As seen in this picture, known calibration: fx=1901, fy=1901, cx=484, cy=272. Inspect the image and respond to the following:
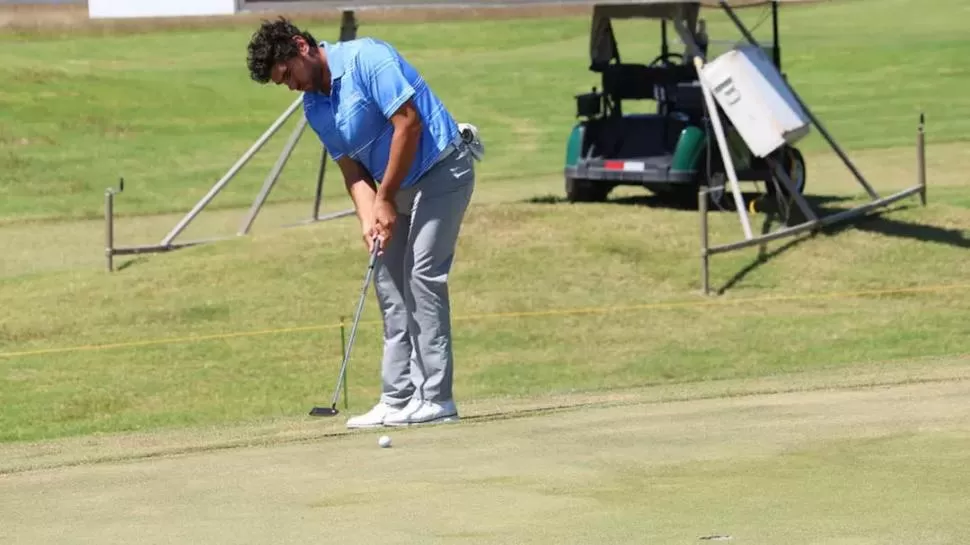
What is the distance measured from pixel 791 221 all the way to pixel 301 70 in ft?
38.3

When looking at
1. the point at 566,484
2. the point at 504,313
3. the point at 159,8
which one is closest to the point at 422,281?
the point at 566,484

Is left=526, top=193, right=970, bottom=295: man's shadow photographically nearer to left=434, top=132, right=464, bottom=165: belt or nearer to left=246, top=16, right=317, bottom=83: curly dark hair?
left=434, top=132, right=464, bottom=165: belt

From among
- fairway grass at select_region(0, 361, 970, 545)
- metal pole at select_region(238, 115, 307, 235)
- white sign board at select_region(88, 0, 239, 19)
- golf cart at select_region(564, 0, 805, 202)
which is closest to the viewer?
fairway grass at select_region(0, 361, 970, 545)

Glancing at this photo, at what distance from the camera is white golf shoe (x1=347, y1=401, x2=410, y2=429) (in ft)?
27.7

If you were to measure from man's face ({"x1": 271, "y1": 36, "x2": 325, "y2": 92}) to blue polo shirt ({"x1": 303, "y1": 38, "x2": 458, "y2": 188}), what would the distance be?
0.08m

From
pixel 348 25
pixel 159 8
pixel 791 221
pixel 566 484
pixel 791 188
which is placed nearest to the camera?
pixel 566 484

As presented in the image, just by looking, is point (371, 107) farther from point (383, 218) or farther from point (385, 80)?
point (383, 218)

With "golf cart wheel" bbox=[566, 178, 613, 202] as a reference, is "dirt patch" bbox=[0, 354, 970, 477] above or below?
above

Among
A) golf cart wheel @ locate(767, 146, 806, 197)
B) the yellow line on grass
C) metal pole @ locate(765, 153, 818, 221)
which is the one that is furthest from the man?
golf cart wheel @ locate(767, 146, 806, 197)

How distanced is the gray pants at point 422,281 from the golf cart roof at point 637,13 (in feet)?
32.4

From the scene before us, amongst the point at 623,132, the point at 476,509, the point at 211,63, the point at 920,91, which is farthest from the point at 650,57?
the point at 476,509

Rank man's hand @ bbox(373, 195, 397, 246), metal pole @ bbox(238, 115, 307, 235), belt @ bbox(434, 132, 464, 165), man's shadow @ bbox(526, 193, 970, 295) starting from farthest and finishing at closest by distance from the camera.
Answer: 1. metal pole @ bbox(238, 115, 307, 235)
2. man's shadow @ bbox(526, 193, 970, 295)
3. belt @ bbox(434, 132, 464, 165)
4. man's hand @ bbox(373, 195, 397, 246)

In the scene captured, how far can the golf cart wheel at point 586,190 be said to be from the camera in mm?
20375

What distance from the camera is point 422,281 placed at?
841 cm
